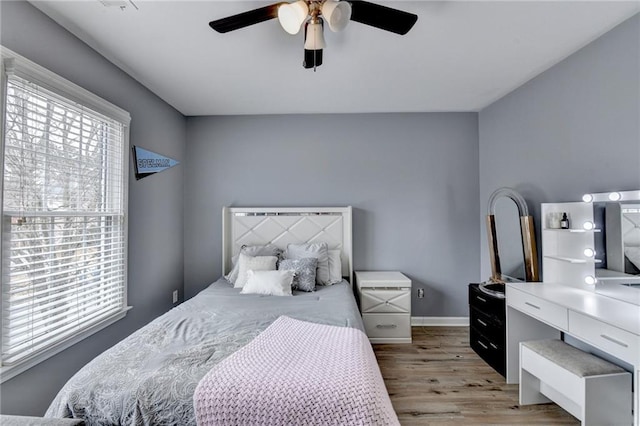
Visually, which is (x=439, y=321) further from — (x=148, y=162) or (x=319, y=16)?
(x=148, y=162)

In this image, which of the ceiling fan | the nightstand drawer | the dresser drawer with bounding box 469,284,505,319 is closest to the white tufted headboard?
the nightstand drawer

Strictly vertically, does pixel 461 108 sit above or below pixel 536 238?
above

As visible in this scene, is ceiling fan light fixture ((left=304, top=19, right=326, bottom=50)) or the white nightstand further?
the white nightstand

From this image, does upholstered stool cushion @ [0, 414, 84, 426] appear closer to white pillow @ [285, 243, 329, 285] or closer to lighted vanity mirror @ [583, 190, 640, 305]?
white pillow @ [285, 243, 329, 285]

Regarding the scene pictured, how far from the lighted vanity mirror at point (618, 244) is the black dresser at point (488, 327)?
0.71 metres

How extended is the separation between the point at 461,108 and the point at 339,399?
3.43 m

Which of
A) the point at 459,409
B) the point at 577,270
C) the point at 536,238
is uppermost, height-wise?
the point at 536,238

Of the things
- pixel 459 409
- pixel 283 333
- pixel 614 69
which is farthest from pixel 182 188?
pixel 614 69

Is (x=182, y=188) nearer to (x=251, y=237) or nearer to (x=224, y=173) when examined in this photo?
(x=224, y=173)

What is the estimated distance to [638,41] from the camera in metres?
1.77

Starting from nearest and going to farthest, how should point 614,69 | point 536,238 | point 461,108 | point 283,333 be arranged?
point 283,333, point 614,69, point 536,238, point 461,108

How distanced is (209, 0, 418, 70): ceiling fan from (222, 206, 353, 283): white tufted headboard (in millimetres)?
2119

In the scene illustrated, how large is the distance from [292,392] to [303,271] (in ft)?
5.67

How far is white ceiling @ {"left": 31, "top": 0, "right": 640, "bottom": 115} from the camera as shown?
1.73 meters
